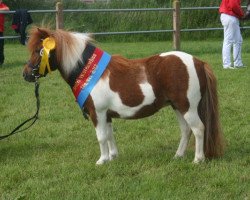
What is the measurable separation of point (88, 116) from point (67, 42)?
2.79 feet

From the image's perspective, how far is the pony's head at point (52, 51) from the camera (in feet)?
16.6

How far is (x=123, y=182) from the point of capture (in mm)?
4715

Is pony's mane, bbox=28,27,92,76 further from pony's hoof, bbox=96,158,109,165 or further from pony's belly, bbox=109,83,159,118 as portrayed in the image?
pony's hoof, bbox=96,158,109,165

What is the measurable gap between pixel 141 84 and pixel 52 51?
930 mm

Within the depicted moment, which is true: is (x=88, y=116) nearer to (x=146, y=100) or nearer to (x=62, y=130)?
(x=146, y=100)

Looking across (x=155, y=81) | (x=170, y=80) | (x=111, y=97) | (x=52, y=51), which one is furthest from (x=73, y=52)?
(x=170, y=80)

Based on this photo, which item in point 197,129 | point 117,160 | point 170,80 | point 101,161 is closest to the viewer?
point 170,80

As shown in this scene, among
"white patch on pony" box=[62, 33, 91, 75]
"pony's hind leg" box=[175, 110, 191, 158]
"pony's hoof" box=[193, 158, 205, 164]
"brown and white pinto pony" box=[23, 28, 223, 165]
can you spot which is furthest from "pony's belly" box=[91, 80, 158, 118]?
"pony's hoof" box=[193, 158, 205, 164]

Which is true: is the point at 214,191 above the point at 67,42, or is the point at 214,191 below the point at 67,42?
below

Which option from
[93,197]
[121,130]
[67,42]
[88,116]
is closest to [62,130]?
[121,130]

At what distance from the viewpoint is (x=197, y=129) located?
202 inches

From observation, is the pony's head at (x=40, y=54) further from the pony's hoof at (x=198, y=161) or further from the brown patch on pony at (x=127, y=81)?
the pony's hoof at (x=198, y=161)

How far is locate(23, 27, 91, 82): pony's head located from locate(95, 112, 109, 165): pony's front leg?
0.56m

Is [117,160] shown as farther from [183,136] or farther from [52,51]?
[52,51]
